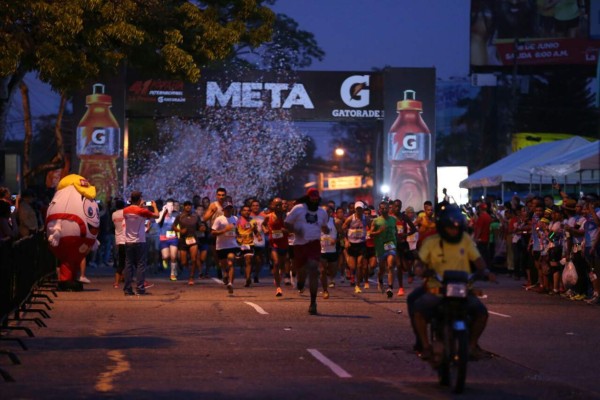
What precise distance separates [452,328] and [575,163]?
1660 cm

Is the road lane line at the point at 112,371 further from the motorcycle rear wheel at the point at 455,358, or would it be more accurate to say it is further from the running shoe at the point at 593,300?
the running shoe at the point at 593,300

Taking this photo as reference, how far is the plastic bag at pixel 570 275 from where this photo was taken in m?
23.4

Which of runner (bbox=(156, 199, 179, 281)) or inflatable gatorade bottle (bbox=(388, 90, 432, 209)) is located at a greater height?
inflatable gatorade bottle (bbox=(388, 90, 432, 209))

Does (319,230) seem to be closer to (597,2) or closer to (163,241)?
A: (163,241)

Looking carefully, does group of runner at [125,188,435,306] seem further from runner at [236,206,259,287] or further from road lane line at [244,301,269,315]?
road lane line at [244,301,269,315]

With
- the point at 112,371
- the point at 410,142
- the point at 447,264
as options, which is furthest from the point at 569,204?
the point at 410,142

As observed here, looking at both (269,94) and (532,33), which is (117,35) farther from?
(532,33)

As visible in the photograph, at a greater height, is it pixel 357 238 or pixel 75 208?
pixel 75 208

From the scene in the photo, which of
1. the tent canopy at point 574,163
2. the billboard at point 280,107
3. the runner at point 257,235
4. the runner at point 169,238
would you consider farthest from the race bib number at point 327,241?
the billboard at point 280,107

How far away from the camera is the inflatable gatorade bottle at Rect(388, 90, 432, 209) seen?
42.9 meters

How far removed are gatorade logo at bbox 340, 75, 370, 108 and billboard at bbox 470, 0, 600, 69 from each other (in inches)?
1059

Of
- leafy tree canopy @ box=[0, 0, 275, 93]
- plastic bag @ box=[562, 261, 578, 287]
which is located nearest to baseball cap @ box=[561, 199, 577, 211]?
plastic bag @ box=[562, 261, 578, 287]

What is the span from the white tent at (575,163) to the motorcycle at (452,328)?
1309 cm

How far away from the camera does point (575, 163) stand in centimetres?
2659
